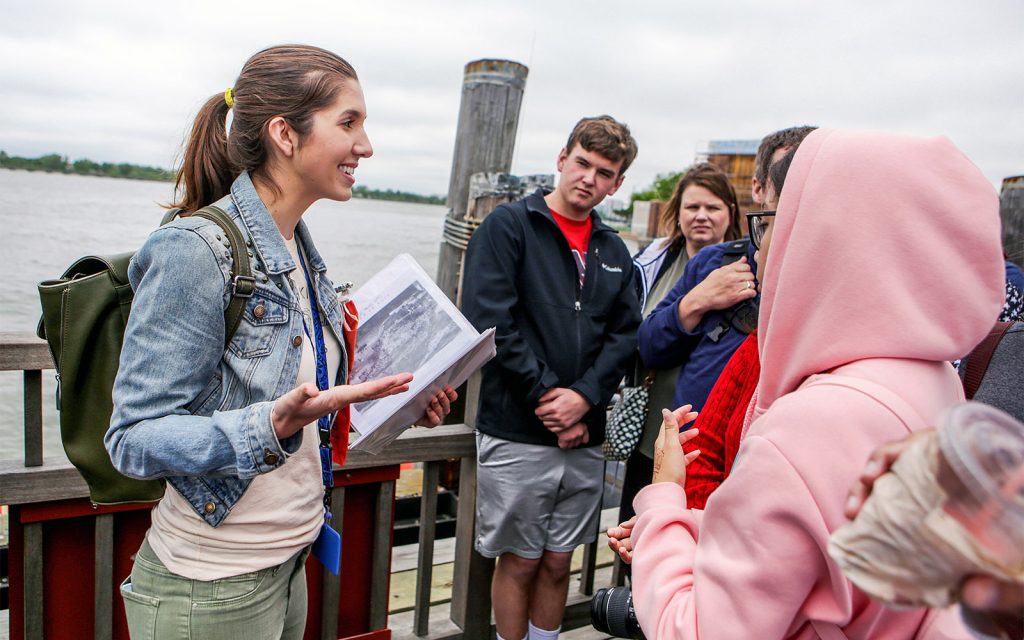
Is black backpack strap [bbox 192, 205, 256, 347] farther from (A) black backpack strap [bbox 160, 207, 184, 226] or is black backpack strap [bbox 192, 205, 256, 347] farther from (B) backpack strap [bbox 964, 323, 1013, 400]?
(B) backpack strap [bbox 964, 323, 1013, 400]

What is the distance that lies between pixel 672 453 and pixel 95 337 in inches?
46.5

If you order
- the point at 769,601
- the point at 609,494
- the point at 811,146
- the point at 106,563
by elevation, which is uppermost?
the point at 811,146

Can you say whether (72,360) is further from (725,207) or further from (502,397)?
(725,207)

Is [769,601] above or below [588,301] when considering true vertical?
below

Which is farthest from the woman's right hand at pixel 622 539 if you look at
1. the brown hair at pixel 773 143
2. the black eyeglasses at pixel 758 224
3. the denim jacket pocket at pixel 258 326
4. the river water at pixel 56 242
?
the river water at pixel 56 242

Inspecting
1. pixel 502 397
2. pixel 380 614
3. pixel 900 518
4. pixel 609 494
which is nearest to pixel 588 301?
pixel 502 397

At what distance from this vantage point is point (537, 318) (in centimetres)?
259

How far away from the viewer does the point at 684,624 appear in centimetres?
100

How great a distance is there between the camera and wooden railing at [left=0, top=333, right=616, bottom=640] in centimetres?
185

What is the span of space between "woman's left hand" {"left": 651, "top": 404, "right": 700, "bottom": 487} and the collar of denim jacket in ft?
2.70

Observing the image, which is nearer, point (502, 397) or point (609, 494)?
point (502, 397)

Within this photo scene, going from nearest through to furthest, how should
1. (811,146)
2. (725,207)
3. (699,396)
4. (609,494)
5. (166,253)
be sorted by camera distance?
(811,146) → (166,253) → (699,396) → (725,207) → (609,494)

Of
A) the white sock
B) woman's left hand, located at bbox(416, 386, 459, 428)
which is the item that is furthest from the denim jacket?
the white sock

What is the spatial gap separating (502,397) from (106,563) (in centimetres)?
130
